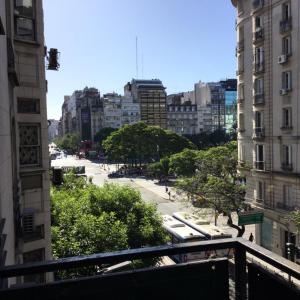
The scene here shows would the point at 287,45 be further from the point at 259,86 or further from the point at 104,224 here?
the point at 104,224

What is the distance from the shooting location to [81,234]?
750 inches

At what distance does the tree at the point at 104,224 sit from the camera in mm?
18750

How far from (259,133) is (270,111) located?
1.84 metres

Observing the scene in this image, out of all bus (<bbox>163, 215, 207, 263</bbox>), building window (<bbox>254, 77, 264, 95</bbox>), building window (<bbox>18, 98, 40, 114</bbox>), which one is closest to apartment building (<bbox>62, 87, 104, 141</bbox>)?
bus (<bbox>163, 215, 207, 263</bbox>)

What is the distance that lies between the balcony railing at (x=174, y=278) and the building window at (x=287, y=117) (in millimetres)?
24146

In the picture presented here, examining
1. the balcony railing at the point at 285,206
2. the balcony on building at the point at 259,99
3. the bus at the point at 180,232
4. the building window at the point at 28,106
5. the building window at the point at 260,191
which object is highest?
the balcony on building at the point at 259,99

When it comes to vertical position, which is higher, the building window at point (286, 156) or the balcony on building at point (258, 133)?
the balcony on building at point (258, 133)

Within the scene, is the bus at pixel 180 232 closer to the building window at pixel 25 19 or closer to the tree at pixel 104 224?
the tree at pixel 104 224

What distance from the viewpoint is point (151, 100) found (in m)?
138

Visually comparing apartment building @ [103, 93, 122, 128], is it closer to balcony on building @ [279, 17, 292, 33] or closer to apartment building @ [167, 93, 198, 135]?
apartment building @ [167, 93, 198, 135]

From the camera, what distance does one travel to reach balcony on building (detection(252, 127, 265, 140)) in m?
28.5

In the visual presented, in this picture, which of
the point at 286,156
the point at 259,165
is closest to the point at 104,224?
the point at 286,156

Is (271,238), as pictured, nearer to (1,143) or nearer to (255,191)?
(255,191)

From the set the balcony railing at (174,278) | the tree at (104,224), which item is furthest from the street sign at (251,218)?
the balcony railing at (174,278)
